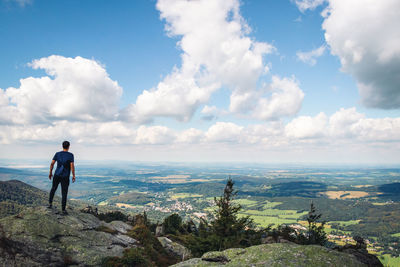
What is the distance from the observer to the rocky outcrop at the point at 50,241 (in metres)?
9.47

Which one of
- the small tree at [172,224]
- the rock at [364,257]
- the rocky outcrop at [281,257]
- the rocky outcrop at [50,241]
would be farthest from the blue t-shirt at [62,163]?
the small tree at [172,224]

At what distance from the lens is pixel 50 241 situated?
35.4 feet

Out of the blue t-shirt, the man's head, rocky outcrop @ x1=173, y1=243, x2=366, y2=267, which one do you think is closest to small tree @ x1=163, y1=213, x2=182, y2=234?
the blue t-shirt

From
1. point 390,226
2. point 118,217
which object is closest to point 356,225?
point 390,226

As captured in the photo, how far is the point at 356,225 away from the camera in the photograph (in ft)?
600

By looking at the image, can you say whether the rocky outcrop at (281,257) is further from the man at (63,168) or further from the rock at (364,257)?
the man at (63,168)

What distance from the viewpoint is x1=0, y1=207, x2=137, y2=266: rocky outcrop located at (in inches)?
373

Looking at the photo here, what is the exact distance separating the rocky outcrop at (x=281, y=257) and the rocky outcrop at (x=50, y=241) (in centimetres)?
609

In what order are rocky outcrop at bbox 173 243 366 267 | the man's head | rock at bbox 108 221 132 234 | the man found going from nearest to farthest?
rocky outcrop at bbox 173 243 366 267
the man
the man's head
rock at bbox 108 221 132 234

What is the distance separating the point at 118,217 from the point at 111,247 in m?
29.8

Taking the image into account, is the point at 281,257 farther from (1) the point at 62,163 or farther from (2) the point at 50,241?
(1) the point at 62,163

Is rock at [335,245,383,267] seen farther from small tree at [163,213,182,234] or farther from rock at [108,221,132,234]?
small tree at [163,213,182,234]

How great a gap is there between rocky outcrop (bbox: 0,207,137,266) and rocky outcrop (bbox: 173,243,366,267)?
609cm

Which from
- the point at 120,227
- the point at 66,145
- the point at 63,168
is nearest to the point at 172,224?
the point at 120,227
